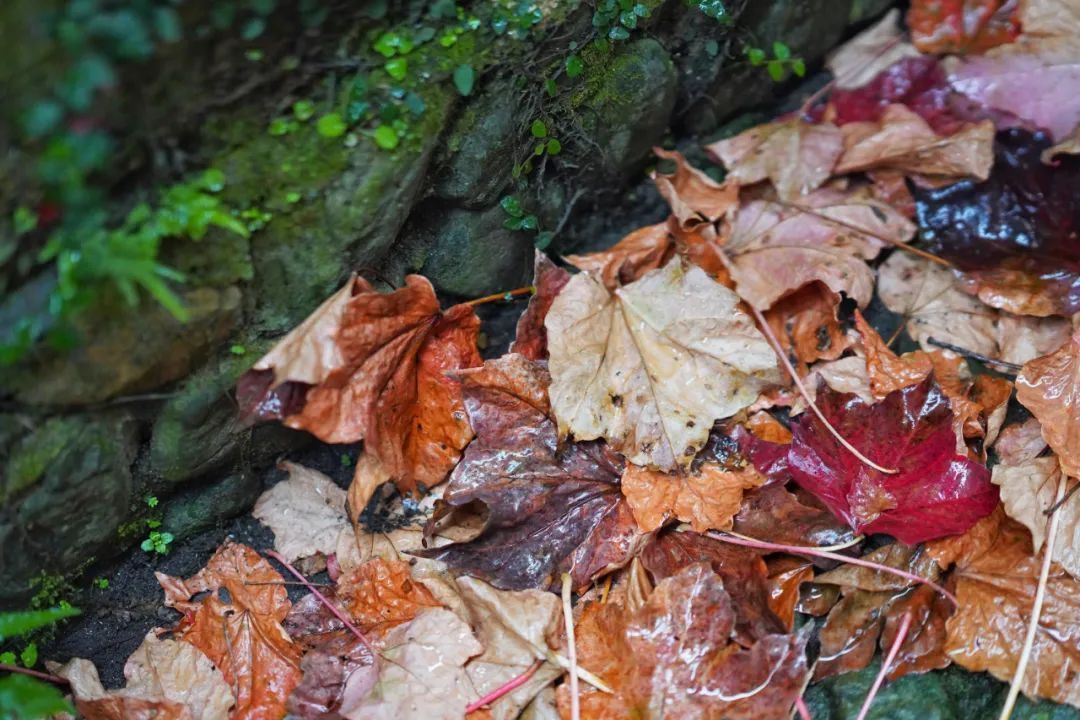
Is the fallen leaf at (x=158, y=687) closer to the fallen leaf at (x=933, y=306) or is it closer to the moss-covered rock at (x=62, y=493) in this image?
the moss-covered rock at (x=62, y=493)

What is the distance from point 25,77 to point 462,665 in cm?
169

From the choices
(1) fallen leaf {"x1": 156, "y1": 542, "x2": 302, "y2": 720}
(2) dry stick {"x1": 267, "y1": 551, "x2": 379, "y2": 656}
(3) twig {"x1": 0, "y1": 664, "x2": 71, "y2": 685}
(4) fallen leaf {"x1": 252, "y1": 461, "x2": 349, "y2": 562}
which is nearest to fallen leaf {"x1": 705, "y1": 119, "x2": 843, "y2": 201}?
(4) fallen leaf {"x1": 252, "y1": 461, "x2": 349, "y2": 562}

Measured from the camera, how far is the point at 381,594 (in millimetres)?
2434

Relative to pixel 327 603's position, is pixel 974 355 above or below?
below

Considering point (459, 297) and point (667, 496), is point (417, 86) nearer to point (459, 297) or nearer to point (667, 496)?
point (459, 297)

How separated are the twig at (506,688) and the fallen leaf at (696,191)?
148 cm

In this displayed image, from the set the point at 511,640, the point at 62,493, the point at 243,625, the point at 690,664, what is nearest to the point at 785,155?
the point at 690,664

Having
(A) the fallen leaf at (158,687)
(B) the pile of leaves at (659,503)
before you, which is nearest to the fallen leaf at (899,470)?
(B) the pile of leaves at (659,503)

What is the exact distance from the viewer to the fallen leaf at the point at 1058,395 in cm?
230

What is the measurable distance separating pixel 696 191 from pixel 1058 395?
1.27 meters

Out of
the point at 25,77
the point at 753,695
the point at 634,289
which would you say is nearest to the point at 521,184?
the point at 634,289

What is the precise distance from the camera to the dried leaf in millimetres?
2367

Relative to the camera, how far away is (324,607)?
2.46 metres

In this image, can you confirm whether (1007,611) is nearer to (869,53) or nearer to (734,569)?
(734,569)
